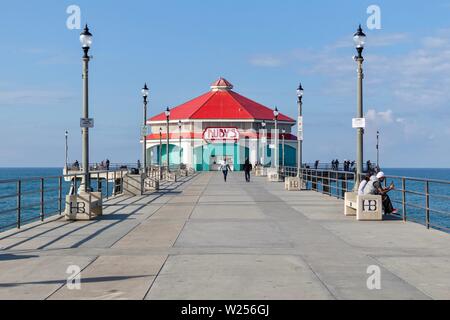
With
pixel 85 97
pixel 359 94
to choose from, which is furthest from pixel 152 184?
pixel 359 94

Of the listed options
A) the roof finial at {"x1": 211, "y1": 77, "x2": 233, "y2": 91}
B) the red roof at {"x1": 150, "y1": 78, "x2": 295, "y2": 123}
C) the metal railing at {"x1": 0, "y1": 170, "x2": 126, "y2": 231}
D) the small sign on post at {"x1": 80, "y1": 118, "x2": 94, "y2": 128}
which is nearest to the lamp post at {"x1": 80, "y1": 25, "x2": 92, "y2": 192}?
the small sign on post at {"x1": 80, "y1": 118, "x2": 94, "y2": 128}

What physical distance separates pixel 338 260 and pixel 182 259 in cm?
258

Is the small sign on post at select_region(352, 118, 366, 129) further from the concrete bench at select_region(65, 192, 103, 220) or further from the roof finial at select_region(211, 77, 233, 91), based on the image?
the roof finial at select_region(211, 77, 233, 91)

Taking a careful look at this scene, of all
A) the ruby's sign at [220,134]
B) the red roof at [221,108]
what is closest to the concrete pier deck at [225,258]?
the ruby's sign at [220,134]

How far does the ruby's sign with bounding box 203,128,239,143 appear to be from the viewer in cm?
9931

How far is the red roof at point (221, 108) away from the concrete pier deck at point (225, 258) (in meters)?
83.2

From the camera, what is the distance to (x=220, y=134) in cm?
9981

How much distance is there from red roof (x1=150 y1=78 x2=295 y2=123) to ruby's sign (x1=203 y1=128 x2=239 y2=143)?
2411 mm

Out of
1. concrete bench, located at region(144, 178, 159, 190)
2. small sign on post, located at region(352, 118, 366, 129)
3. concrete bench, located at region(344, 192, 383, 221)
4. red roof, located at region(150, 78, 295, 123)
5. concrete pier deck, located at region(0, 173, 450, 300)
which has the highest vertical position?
red roof, located at region(150, 78, 295, 123)

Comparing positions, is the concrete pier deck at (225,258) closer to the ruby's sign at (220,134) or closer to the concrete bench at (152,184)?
the concrete bench at (152,184)

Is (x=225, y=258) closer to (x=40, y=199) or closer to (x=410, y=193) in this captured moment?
(x=410, y=193)

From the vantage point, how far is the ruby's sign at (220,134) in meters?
99.3

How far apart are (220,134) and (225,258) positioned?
292ft
